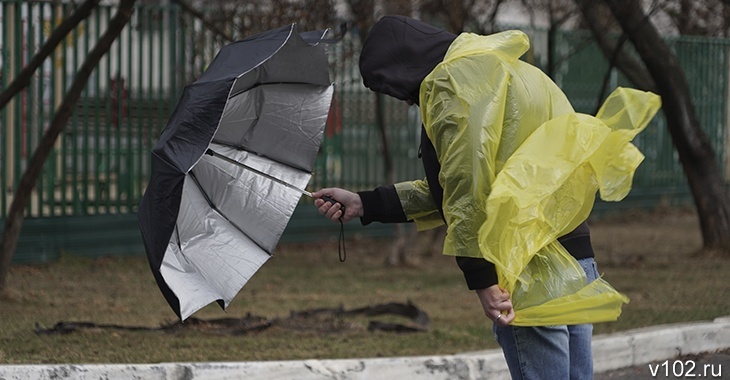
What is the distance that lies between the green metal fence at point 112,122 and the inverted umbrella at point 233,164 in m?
5.09

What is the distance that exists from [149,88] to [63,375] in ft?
20.4

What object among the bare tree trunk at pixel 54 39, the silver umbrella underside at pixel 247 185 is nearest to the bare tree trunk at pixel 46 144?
the bare tree trunk at pixel 54 39

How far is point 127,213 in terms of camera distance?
1087cm

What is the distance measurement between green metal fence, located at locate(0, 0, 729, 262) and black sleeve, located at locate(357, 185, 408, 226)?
19.0 ft

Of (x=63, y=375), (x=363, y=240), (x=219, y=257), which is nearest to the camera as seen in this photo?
(x=219, y=257)

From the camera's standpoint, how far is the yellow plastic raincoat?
333cm

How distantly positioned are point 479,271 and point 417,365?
240 centimetres

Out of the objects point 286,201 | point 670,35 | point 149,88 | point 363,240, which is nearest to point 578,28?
point 670,35

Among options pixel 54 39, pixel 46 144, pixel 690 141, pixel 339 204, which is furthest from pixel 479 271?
pixel 690 141

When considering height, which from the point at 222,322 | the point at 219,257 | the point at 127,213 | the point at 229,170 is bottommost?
the point at 127,213

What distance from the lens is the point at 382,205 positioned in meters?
3.97

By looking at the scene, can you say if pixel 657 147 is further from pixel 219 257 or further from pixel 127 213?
pixel 219 257

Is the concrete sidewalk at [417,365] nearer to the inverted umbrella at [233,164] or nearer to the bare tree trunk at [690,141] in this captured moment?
the inverted umbrella at [233,164]

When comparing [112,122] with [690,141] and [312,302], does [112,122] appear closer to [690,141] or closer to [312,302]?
[312,302]
